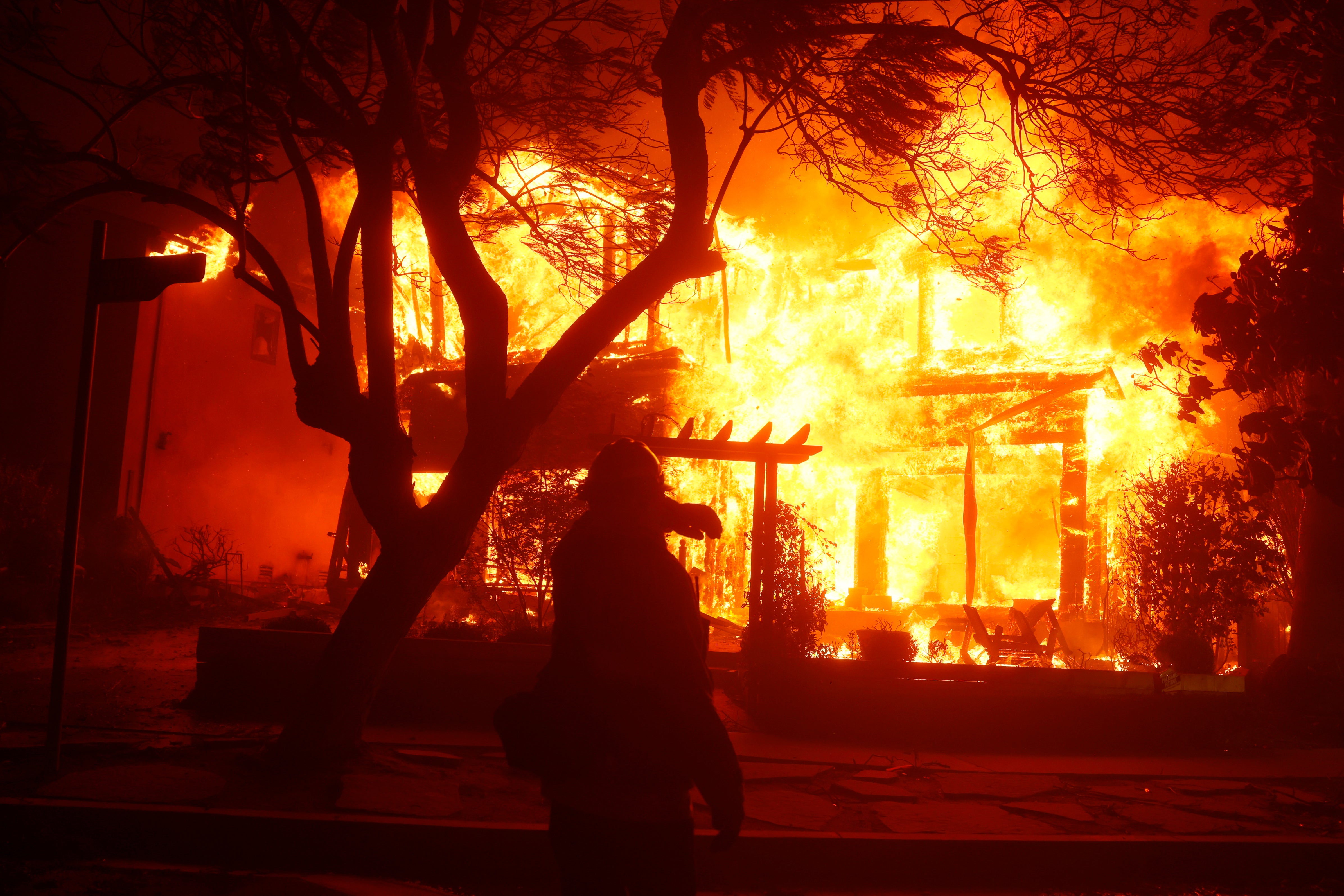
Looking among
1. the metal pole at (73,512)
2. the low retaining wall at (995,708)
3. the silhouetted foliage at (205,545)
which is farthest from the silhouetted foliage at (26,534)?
the low retaining wall at (995,708)

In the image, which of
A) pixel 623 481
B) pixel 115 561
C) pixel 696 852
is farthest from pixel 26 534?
pixel 623 481

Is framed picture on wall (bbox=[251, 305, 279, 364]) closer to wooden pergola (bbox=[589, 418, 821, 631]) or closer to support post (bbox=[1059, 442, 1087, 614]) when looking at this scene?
wooden pergola (bbox=[589, 418, 821, 631])

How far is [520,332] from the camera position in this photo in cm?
2202

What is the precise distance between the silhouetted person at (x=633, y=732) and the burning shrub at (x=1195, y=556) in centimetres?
915

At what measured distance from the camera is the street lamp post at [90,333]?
521 centimetres

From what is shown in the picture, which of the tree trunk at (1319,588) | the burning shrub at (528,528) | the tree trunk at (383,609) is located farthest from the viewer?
the tree trunk at (1319,588)

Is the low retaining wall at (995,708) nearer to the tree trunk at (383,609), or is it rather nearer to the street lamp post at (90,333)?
the tree trunk at (383,609)

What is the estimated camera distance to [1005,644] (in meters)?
11.7

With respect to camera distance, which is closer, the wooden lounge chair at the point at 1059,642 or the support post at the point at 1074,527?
the wooden lounge chair at the point at 1059,642

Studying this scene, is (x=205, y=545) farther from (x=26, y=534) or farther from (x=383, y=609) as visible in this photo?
(x=383, y=609)

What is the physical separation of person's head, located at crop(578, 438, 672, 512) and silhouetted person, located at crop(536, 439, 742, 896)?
14 centimetres

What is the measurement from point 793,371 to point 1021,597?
14.5 metres

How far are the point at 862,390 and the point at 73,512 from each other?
1401 cm

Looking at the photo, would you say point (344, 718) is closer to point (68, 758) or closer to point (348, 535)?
point (68, 758)
